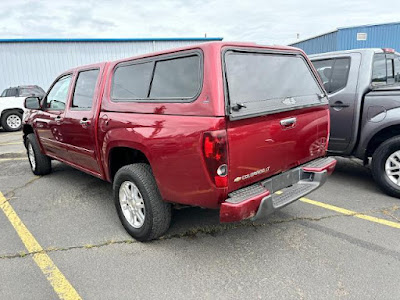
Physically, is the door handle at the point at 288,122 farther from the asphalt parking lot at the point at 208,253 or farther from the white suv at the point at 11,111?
the white suv at the point at 11,111

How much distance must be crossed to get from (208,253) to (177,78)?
5.34 ft

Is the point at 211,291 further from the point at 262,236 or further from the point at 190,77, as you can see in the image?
the point at 190,77

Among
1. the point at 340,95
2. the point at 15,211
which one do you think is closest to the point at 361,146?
the point at 340,95

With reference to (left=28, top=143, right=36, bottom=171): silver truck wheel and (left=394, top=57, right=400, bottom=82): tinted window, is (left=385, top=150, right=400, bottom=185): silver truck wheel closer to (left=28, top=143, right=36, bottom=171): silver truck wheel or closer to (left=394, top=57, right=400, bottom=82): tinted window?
(left=394, top=57, right=400, bottom=82): tinted window

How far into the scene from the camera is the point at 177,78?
2.67m

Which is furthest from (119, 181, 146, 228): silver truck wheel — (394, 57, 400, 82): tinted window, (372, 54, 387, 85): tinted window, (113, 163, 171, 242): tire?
(394, 57, 400, 82): tinted window

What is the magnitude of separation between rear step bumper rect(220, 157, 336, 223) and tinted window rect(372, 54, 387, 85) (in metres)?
1.93

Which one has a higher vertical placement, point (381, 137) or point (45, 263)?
point (381, 137)

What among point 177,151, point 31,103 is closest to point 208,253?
point 177,151

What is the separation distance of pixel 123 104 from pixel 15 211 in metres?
2.23

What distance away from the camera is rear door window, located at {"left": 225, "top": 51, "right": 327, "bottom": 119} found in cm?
247

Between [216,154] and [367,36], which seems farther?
[367,36]

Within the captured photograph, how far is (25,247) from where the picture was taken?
3.09m

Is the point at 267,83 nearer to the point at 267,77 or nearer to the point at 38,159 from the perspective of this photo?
the point at 267,77
